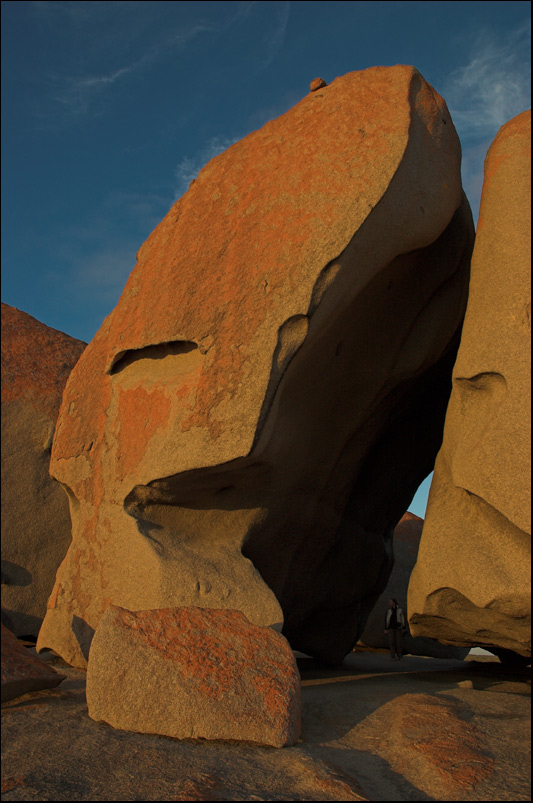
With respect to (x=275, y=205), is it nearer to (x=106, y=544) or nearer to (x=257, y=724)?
(x=106, y=544)

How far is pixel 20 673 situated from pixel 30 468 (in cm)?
549

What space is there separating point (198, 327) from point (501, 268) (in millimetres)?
1824

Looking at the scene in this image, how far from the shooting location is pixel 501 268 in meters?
3.98

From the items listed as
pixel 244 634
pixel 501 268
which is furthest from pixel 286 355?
pixel 244 634

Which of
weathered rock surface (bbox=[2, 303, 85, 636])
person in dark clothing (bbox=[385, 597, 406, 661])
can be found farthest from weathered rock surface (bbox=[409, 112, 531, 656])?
weathered rock surface (bbox=[2, 303, 85, 636])

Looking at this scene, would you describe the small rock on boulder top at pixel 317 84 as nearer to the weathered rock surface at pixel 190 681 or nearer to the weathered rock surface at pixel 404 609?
the weathered rock surface at pixel 190 681

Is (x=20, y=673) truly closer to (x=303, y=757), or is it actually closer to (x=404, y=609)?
(x=303, y=757)

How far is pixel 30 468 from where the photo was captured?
8.45m

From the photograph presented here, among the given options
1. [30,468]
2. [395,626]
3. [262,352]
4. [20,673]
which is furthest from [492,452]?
[30,468]

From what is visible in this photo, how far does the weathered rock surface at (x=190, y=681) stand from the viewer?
2.90 metres

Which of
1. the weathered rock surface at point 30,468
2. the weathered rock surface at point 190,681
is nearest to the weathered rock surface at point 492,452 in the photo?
the weathered rock surface at point 190,681

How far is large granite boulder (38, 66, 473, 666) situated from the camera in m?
4.19

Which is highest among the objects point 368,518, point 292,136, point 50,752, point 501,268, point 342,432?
point 292,136

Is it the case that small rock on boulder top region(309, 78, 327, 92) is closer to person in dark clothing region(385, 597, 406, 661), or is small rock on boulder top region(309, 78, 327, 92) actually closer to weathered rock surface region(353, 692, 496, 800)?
weathered rock surface region(353, 692, 496, 800)
